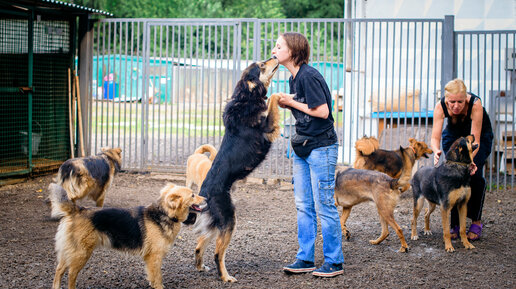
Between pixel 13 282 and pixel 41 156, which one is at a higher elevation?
pixel 41 156

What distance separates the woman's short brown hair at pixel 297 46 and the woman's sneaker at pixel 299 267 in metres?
1.87

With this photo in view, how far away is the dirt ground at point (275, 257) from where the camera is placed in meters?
4.79

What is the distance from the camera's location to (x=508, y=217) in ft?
24.5

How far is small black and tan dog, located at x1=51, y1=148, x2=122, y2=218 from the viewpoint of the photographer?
6879 mm

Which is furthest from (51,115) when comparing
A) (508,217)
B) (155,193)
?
(508,217)

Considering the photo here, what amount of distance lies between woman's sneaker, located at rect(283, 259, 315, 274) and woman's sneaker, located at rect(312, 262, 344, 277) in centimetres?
12

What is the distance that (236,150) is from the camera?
4.93m

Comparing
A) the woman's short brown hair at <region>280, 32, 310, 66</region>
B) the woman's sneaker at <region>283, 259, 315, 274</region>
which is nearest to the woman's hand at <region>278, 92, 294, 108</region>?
the woman's short brown hair at <region>280, 32, 310, 66</region>

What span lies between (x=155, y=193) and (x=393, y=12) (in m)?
6.55

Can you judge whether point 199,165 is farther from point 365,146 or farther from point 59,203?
point 59,203

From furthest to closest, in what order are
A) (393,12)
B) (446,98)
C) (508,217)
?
1. (393,12)
2. (508,217)
3. (446,98)

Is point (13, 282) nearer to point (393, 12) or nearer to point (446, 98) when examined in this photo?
point (446, 98)

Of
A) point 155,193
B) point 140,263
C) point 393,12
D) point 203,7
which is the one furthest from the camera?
point 203,7

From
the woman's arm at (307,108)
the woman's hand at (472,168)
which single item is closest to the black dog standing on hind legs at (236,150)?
the woman's arm at (307,108)
